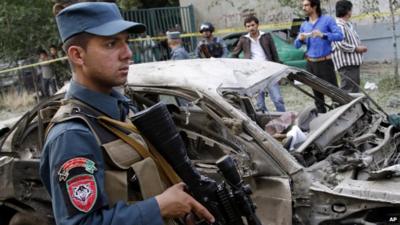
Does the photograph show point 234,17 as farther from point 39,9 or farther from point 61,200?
point 61,200

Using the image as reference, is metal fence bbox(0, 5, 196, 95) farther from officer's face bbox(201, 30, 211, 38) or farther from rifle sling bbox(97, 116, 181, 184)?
rifle sling bbox(97, 116, 181, 184)

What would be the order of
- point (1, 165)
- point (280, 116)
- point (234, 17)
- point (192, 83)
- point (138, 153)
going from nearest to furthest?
point (138, 153) < point (192, 83) < point (1, 165) < point (280, 116) < point (234, 17)

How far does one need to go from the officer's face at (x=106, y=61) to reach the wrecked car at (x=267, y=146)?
0.90 m

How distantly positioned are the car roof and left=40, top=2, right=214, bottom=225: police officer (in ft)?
6.19

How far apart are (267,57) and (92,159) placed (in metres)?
5.82

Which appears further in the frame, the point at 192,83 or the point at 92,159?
the point at 192,83

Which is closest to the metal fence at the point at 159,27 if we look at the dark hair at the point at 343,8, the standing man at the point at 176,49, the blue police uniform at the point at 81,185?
the standing man at the point at 176,49

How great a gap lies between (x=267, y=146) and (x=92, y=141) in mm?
1821

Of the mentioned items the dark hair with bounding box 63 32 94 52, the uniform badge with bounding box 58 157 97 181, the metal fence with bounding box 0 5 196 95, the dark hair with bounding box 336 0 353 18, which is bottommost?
the metal fence with bounding box 0 5 196 95

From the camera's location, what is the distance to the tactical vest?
68.2 inches

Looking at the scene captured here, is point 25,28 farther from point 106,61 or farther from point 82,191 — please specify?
point 82,191

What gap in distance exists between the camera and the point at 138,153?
1814 millimetres

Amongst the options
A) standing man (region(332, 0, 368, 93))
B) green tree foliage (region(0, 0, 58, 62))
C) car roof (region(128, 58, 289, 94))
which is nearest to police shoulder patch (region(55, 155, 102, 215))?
car roof (region(128, 58, 289, 94))

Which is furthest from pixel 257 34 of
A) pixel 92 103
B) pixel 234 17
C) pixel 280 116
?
pixel 234 17
